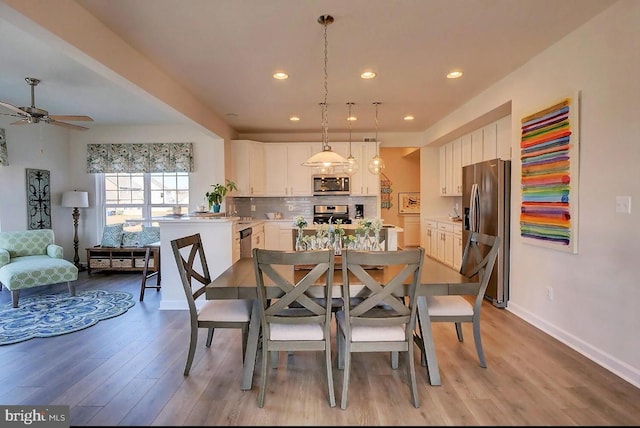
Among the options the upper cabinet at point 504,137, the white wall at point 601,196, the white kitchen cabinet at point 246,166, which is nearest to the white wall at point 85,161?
the white kitchen cabinet at point 246,166

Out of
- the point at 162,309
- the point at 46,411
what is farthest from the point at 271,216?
the point at 46,411

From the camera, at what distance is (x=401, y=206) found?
30.1 ft

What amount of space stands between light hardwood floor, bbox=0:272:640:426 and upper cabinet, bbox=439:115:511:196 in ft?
8.34

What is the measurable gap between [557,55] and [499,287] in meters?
2.35

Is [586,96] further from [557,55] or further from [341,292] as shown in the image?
[341,292]

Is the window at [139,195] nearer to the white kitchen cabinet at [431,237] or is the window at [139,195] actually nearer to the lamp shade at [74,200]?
the lamp shade at [74,200]

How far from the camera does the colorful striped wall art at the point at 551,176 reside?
280 centimetres

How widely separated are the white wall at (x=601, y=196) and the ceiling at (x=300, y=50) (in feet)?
0.73

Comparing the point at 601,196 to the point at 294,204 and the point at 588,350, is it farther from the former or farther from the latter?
the point at 294,204

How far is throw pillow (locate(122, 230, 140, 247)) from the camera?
5773 millimetres

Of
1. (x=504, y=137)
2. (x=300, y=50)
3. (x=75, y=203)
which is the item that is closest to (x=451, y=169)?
(x=504, y=137)

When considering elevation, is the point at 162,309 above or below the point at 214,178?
below

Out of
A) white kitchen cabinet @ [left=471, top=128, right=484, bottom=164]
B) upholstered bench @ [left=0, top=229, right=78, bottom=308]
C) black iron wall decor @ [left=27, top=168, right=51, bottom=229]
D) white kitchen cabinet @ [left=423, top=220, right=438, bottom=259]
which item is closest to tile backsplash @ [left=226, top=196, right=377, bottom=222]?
white kitchen cabinet @ [left=423, top=220, right=438, bottom=259]

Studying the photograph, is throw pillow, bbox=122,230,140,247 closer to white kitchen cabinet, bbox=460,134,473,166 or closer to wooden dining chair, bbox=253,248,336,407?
wooden dining chair, bbox=253,248,336,407
